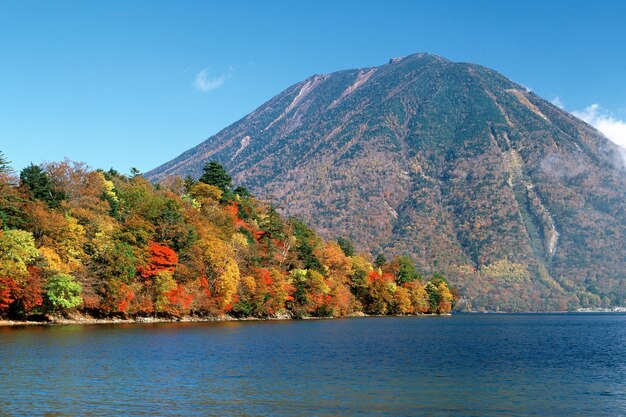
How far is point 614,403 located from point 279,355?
2676 centimetres

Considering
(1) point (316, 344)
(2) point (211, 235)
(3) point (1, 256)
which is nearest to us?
(1) point (316, 344)

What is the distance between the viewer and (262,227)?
13388 cm

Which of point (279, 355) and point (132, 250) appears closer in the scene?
point (279, 355)

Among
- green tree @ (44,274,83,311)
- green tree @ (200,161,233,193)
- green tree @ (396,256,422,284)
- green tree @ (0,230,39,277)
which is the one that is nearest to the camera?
green tree @ (0,230,39,277)

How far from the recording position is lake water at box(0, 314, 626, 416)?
30891 mm

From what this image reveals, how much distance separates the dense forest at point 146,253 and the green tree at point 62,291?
0.12 m

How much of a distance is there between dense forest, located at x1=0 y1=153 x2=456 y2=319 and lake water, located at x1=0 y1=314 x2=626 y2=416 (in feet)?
40.6

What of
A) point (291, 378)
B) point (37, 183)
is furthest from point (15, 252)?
point (291, 378)

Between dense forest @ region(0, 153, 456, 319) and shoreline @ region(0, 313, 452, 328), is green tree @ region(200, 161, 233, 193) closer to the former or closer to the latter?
dense forest @ region(0, 153, 456, 319)

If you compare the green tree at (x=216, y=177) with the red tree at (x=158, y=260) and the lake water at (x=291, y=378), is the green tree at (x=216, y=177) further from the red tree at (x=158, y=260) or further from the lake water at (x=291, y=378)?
the lake water at (x=291, y=378)

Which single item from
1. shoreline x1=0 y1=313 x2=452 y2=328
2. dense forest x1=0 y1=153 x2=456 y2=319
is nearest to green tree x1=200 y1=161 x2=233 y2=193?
dense forest x1=0 y1=153 x2=456 y2=319

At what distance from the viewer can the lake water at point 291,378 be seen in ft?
101

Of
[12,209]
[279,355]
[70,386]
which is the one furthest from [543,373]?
[12,209]

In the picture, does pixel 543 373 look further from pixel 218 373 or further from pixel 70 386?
pixel 70 386
